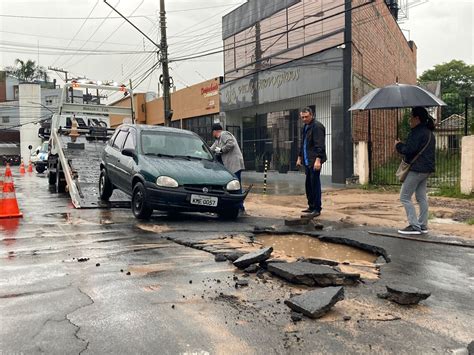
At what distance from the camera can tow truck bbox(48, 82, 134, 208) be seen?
10.1m

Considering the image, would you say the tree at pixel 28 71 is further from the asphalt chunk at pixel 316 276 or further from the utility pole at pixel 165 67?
the asphalt chunk at pixel 316 276

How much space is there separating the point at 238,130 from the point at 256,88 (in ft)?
10.7

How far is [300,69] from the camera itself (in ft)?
59.7

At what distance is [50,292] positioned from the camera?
375cm

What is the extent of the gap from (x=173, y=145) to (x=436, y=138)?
217 inches

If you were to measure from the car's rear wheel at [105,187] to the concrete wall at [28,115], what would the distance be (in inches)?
2133

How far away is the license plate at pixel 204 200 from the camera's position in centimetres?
727

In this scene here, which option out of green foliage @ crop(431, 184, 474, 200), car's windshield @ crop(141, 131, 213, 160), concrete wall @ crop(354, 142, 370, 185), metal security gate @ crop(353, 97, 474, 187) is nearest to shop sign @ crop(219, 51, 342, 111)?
metal security gate @ crop(353, 97, 474, 187)

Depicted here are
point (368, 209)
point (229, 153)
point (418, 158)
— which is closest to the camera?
point (418, 158)

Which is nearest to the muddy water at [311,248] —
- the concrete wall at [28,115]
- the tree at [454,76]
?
the tree at [454,76]

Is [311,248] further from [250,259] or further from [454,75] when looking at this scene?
[454,75]

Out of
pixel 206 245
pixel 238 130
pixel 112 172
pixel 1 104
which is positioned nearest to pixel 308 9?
pixel 238 130

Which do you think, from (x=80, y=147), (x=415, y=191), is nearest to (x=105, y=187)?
(x=80, y=147)

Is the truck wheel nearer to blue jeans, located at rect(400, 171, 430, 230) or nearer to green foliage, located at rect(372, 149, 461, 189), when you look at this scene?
green foliage, located at rect(372, 149, 461, 189)
